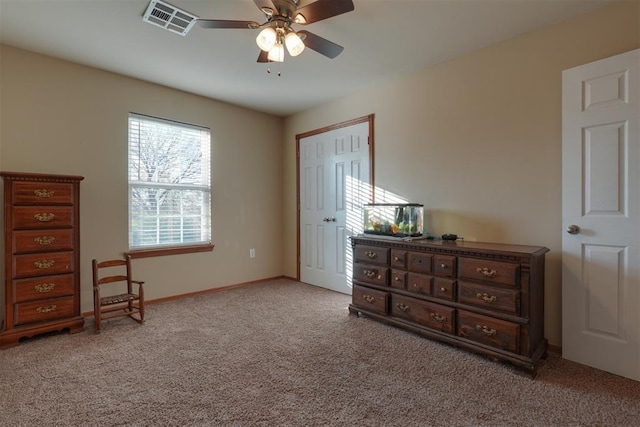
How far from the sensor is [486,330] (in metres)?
2.25

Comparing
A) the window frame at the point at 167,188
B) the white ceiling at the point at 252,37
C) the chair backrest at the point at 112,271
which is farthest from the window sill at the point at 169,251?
the white ceiling at the point at 252,37

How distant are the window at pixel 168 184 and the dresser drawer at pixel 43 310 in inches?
33.8

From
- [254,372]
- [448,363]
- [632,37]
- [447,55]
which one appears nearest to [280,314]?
[254,372]

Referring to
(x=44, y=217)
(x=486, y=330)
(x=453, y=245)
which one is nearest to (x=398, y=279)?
(x=453, y=245)

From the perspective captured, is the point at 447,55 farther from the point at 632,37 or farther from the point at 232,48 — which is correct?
the point at 232,48

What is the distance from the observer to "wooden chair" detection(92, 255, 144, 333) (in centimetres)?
281

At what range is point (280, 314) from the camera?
323 centimetres

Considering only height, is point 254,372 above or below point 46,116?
below

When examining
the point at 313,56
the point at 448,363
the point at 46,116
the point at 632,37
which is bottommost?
the point at 448,363

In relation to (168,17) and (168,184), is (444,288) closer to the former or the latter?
(168,17)

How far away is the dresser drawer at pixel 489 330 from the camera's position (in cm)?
213

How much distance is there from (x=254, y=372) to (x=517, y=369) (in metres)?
1.75

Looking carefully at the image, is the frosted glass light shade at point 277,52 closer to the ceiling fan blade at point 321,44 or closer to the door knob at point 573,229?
the ceiling fan blade at point 321,44

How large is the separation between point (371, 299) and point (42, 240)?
2836 millimetres
